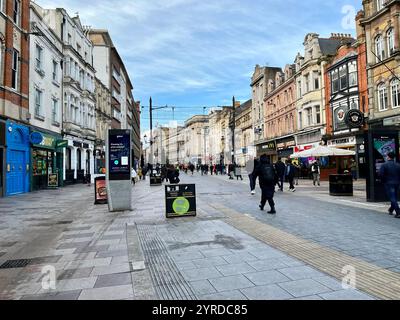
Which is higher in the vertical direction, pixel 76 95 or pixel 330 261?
pixel 76 95

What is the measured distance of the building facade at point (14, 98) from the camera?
55.5ft

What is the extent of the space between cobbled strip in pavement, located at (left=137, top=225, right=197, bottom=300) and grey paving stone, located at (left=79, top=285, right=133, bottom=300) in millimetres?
360

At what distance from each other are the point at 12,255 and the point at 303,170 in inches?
1111

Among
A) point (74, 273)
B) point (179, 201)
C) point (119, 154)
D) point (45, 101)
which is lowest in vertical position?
point (74, 273)

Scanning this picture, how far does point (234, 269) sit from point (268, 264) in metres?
0.58

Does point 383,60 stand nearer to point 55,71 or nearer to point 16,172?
point 55,71

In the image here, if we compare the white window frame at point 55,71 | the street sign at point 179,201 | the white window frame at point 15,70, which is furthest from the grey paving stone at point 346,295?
the white window frame at point 55,71

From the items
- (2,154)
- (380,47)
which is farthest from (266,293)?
(380,47)

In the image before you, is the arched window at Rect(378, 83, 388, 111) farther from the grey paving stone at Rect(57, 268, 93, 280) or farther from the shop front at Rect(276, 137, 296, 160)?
the grey paving stone at Rect(57, 268, 93, 280)

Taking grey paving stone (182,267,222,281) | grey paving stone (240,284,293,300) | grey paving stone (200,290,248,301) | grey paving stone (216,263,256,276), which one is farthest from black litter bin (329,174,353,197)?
grey paving stone (200,290,248,301)

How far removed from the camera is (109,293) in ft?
12.7

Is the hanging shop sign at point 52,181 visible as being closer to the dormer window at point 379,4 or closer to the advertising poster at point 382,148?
the advertising poster at point 382,148

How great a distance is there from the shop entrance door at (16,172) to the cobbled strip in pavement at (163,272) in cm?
1389
